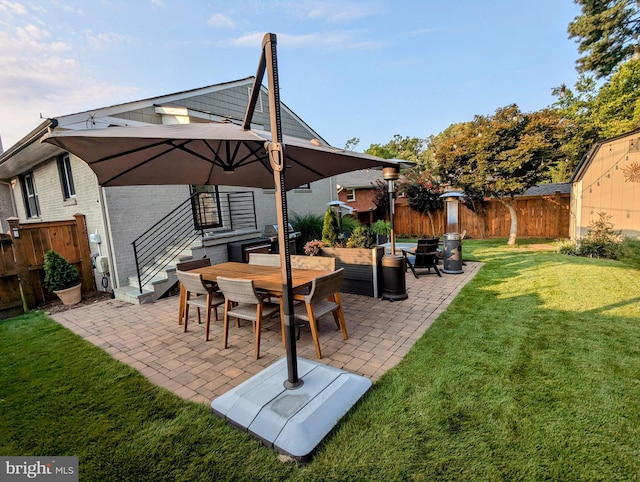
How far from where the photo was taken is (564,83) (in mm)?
21969

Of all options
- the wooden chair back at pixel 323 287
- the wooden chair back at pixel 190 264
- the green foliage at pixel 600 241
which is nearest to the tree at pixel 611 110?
the green foliage at pixel 600 241

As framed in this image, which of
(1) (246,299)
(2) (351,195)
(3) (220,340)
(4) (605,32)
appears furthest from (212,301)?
(4) (605,32)

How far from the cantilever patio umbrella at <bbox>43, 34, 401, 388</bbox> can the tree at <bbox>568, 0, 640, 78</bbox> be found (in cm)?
1916

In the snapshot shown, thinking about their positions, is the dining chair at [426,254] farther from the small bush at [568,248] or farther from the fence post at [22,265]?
the fence post at [22,265]

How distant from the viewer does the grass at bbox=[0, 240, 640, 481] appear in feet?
6.07

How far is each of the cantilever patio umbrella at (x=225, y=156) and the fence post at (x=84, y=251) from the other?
4.33 m

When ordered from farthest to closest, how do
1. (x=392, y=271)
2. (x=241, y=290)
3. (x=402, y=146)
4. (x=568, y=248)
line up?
(x=402, y=146) → (x=568, y=248) → (x=392, y=271) → (x=241, y=290)

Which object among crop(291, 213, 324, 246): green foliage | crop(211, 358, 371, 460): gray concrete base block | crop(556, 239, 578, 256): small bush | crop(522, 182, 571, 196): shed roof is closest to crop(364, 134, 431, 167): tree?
crop(522, 182, 571, 196): shed roof

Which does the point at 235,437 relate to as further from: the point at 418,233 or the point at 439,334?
the point at 418,233

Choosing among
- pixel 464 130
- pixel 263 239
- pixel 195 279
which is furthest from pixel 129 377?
pixel 464 130

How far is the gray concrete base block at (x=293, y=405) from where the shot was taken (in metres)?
2.03

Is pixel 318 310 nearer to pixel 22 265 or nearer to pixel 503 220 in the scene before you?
pixel 22 265

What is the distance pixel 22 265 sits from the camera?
5824 mm

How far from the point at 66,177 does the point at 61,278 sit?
3.44 m
